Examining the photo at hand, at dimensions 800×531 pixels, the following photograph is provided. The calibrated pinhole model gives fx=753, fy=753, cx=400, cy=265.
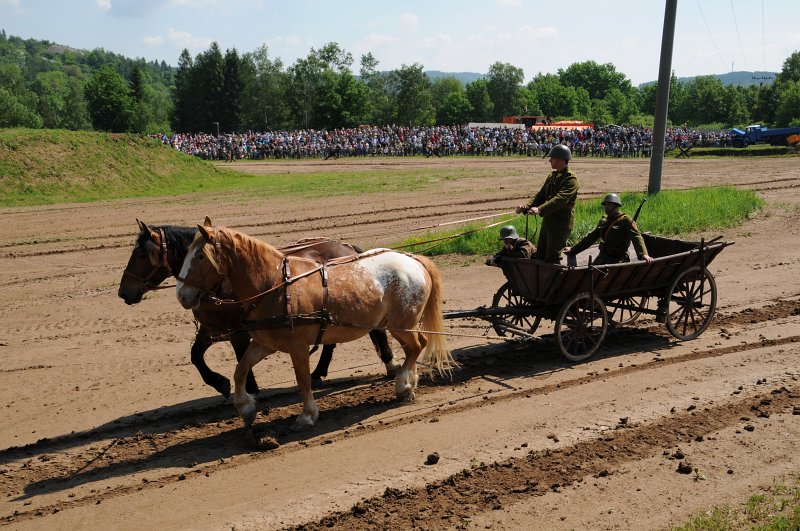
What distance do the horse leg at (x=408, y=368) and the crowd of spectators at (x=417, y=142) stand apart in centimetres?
3889

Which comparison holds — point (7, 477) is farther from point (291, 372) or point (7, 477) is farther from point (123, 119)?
point (123, 119)

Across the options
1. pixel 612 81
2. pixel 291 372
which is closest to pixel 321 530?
pixel 291 372

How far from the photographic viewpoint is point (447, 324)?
38.7ft

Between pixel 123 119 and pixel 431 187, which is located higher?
pixel 123 119

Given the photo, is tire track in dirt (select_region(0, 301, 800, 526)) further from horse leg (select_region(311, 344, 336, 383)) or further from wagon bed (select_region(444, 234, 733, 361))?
wagon bed (select_region(444, 234, 733, 361))

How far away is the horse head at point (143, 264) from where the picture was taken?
25.5 feet

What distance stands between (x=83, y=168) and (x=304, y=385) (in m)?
24.9

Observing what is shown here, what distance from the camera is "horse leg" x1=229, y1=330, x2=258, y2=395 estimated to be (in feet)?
27.2

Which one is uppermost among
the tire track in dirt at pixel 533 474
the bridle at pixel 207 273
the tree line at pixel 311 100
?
the tree line at pixel 311 100

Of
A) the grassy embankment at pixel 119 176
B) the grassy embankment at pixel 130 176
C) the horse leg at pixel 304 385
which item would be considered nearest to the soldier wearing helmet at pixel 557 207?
the horse leg at pixel 304 385

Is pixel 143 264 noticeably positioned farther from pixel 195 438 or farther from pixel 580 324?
pixel 580 324

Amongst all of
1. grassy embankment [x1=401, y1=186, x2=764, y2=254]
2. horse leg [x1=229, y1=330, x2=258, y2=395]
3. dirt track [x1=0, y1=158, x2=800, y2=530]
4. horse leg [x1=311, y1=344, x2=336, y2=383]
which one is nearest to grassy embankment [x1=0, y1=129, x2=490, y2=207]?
grassy embankment [x1=401, y1=186, x2=764, y2=254]

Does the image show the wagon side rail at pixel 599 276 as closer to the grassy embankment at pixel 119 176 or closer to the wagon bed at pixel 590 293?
the wagon bed at pixel 590 293

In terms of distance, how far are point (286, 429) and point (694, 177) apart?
27.0m
